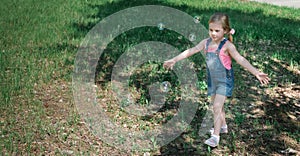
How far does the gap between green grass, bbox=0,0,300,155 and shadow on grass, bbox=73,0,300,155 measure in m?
0.01

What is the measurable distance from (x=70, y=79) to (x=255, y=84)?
3634 millimetres

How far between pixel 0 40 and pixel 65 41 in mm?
1660

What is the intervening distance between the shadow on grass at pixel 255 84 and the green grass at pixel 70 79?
14 millimetres

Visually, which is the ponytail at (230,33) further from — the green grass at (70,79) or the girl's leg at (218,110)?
the green grass at (70,79)

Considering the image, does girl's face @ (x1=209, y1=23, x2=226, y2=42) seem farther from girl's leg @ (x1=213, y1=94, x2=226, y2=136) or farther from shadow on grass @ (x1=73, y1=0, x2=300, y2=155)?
shadow on grass @ (x1=73, y1=0, x2=300, y2=155)

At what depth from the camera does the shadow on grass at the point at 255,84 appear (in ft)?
17.0

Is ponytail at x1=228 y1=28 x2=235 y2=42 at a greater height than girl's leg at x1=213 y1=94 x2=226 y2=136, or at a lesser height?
greater

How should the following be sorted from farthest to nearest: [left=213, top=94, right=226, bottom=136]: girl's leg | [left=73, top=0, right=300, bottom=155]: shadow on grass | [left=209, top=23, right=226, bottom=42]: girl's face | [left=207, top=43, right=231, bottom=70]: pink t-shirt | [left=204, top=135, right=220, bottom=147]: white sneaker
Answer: [left=73, top=0, right=300, bottom=155]: shadow on grass
[left=204, top=135, right=220, bottom=147]: white sneaker
[left=213, top=94, right=226, bottom=136]: girl's leg
[left=207, top=43, right=231, bottom=70]: pink t-shirt
[left=209, top=23, right=226, bottom=42]: girl's face

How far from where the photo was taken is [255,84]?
286 inches

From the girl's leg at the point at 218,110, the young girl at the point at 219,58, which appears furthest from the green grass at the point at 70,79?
the young girl at the point at 219,58

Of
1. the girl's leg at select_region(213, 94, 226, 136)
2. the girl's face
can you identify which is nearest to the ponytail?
the girl's face

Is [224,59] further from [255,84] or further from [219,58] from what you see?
[255,84]

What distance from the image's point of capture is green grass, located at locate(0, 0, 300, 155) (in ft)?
17.3

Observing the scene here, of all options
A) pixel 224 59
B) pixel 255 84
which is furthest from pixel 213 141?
pixel 255 84
